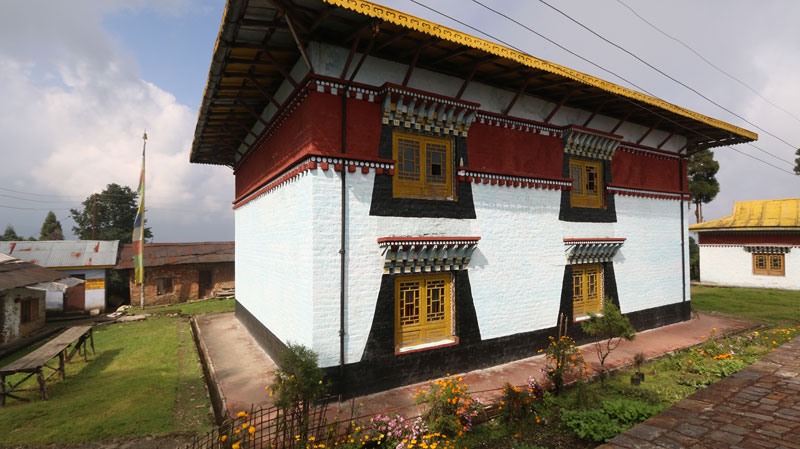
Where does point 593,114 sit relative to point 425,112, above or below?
above

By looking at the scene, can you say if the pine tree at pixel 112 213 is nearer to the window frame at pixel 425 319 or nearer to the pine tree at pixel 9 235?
the pine tree at pixel 9 235

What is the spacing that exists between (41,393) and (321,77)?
880 cm

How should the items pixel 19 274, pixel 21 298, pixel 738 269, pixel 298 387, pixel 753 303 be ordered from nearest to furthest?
pixel 298 387, pixel 19 274, pixel 21 298, pixel 753 303, pixel 738 269

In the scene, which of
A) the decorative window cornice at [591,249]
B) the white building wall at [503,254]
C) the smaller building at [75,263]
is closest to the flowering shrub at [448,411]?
the white building wall at [503,254]

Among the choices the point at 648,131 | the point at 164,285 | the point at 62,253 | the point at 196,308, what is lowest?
the point at 196,308

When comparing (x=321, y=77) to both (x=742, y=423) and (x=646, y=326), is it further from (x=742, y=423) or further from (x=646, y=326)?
(x=646, y=326)

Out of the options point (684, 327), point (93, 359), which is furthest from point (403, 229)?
point (684, 327)

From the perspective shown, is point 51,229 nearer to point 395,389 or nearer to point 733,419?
point 395,389

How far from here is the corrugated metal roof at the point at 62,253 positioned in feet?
58.9

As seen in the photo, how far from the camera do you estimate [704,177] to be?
3080 cm

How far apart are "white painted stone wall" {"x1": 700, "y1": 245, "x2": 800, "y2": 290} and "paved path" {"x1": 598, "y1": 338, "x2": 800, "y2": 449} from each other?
2170cm

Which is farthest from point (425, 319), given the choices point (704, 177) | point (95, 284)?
point (704, 177)

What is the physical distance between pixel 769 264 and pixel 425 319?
25.6 meters

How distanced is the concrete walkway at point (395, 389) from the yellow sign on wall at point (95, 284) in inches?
349
